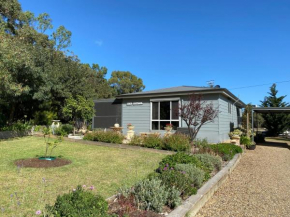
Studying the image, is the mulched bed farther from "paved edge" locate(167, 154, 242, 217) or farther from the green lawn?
"paved edge" locate(167, 154, 242, 217)

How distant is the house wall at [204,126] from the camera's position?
1068cm

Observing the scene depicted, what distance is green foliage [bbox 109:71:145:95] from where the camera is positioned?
38719 millimetres

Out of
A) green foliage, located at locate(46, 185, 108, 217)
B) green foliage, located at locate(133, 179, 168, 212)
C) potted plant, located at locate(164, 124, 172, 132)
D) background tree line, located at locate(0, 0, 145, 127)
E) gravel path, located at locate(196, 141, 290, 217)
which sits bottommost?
gravel path, located at locate(196, 141, 290, 217)

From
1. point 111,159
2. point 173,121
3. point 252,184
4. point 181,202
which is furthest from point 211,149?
point 173,121

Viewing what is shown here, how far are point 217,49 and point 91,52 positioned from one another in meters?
11.9

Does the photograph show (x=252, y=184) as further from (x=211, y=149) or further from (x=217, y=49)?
(x=217, y=49)

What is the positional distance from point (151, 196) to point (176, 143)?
4970mm

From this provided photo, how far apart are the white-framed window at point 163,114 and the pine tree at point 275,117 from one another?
16595mm

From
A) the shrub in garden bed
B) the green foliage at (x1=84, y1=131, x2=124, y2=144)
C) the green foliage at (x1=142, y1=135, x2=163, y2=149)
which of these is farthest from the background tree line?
the green foliage at (x1=142, y1=135, x2=163, y2=149)

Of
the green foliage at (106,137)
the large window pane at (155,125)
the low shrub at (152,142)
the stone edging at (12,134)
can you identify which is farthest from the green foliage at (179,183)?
the stone edging at (12,134)

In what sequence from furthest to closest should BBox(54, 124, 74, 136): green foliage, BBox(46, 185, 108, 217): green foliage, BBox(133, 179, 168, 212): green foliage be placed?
BBox(54, 124, 74, 136): green foliage → BBox(133, 179, 168, 212): green foliage → BBox(46, 185, 108, 217): green foliage

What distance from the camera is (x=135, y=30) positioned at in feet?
50.1

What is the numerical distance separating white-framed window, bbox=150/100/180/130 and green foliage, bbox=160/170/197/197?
8386mm

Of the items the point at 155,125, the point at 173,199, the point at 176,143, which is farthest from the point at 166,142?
the point at 173,199
